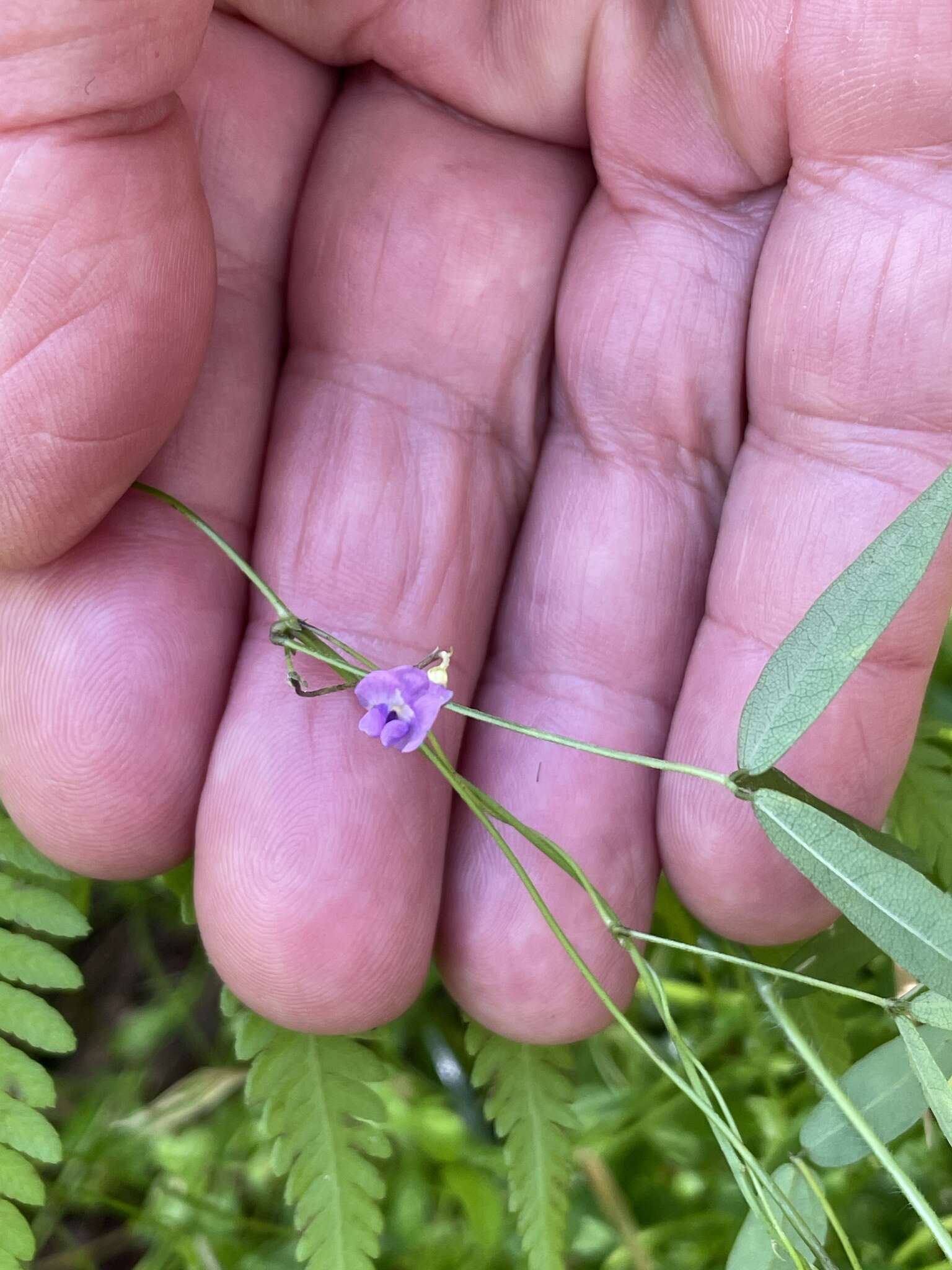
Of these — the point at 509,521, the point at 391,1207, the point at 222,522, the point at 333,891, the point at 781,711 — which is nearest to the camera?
the point at 781,711

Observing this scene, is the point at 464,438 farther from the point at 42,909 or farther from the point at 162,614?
the point at 42,909

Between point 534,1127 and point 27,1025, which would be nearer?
point 27,1025

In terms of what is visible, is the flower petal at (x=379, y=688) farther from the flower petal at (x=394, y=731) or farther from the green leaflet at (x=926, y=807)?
the green leaflet at (x=926, y=807)

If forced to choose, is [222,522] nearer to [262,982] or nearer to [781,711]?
[262,982]

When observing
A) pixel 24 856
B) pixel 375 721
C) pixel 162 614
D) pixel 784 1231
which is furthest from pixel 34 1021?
pixel 784 1231

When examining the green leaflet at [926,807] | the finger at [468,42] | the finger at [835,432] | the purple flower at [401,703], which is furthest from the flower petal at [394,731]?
the finger at [468,42]

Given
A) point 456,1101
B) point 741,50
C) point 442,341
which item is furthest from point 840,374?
point 456,1101
